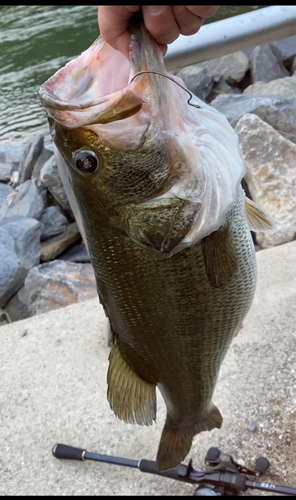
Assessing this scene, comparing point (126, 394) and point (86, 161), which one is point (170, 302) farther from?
point (86, 161)

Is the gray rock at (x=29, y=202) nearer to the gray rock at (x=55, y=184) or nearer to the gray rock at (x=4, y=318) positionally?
the gray rock at (x=55, y=184)

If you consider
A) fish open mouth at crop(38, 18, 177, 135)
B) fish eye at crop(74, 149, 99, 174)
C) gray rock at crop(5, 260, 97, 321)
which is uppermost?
fish open mouth at crop(38, 18, 177, 135)

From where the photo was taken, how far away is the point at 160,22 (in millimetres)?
907

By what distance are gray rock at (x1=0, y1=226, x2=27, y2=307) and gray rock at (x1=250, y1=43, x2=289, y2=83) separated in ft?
13.8

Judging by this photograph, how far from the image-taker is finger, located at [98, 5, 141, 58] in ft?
3.00

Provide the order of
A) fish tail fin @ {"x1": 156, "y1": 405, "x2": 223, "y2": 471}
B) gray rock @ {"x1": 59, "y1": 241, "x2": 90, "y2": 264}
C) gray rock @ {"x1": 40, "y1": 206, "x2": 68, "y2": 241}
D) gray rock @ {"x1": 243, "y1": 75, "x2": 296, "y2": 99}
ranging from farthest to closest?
gray rock @ {"x1": 243, "y1": 75, "x2": 296, "y2": 99} → gray rock @ {"x1": 40, "y1": 206, "x2": 68, "y2": 241} → gray rock @ {"x1": 59, "y1": 241, "x2": 90, "y2": 264} → fish tail fin @ {"x1": 156, "y1": 405, "x2": 223, "y2": 471}

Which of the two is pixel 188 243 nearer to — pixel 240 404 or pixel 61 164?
pixel 61 164

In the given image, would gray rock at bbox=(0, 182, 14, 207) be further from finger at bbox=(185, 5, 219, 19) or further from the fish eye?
finger at bbox=(185, 5, 219, 19)

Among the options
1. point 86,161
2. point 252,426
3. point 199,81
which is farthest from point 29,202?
point 86,161

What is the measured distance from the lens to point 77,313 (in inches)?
111

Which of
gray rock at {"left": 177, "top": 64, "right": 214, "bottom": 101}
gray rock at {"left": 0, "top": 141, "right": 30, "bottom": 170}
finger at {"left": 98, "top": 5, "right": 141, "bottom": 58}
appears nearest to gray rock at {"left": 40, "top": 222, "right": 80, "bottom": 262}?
gray rock at {"left": 0, "top": 141, "right": 30, "bottom": 170}

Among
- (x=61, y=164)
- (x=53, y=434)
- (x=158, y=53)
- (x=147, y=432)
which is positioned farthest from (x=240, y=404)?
(x=158, y=53)

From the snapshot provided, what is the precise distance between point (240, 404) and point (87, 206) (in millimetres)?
1416

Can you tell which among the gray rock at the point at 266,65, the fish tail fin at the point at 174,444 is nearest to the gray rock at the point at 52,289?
the fish tail fin at the point at 174,444
